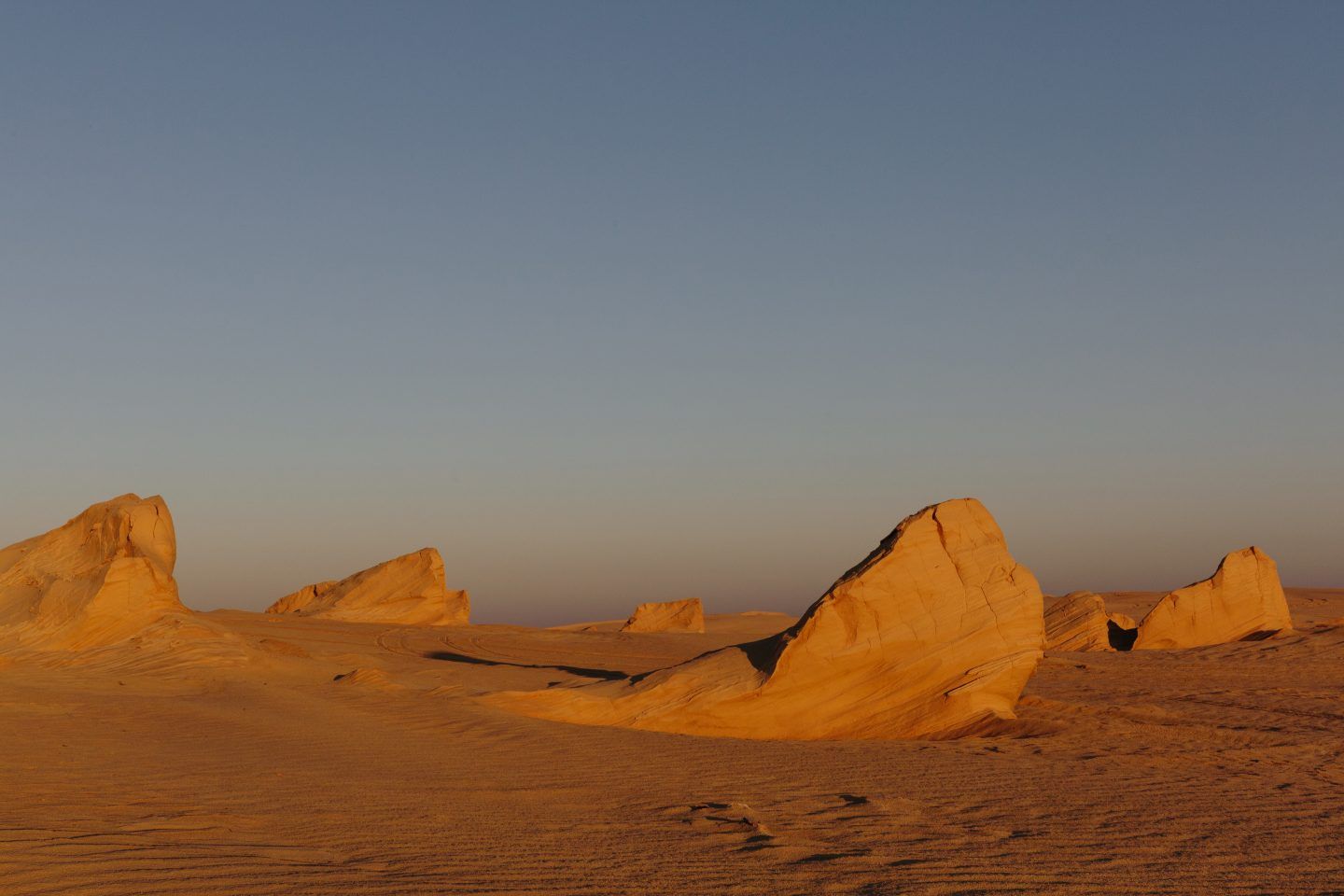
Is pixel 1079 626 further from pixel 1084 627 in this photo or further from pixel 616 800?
pixel 616 800

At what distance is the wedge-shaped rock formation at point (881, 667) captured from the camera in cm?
1083

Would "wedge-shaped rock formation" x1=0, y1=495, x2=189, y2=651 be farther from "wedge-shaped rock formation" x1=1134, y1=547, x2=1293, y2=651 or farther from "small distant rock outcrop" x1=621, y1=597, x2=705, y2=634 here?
"wedge-shaped rock formation" x1=1134, y1=547, x2=1293, y2=651

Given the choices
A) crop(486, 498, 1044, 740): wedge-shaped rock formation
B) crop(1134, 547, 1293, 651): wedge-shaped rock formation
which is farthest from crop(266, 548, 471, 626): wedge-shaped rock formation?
crop(486, 498, 1044, 740): wedge-shaped rock formation

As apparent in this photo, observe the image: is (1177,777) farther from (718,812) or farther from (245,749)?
(245,749)

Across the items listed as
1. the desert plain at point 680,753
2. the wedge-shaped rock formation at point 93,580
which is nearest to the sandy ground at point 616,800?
the desert plain at point 680,753

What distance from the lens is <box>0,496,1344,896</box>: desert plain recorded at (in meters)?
5.16

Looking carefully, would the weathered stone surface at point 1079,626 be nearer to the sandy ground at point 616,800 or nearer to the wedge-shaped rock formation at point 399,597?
the sandy ground at point 616,800

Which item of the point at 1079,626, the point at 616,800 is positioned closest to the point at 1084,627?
the point at 1079,626

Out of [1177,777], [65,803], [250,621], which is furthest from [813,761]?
[250,621]

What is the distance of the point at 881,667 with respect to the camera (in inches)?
432

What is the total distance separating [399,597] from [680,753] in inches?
829

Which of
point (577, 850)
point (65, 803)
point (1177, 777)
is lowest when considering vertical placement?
point (1177, 777)

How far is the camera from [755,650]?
11586mm

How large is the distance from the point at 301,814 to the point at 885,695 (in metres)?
6.48
